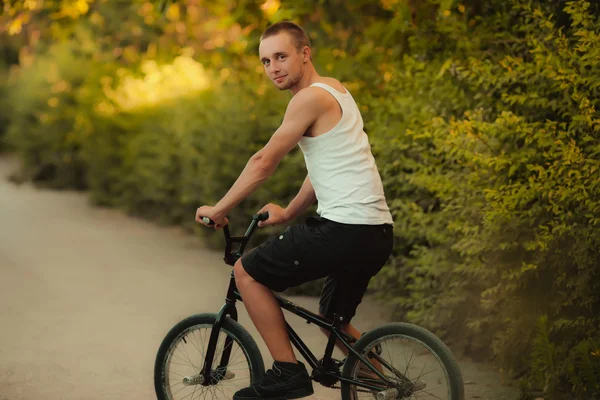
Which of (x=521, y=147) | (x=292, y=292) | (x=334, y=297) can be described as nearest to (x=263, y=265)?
(x=334, y=297)

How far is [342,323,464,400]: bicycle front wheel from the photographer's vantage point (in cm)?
401

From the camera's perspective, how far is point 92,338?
7.07 m

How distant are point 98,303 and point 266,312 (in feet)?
13.7

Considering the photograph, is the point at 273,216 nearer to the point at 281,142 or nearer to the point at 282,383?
the point at 281,142

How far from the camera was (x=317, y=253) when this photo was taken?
13.9ft

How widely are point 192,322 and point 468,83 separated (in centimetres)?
271

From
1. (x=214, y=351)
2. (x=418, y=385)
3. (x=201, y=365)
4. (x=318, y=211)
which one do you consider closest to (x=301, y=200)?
(x=318, y=211)

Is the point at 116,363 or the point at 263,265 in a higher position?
the point at 263,265

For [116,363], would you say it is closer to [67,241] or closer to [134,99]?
[67,241]

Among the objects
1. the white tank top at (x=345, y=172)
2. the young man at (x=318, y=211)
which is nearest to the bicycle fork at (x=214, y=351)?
the young man at (x=318, y=211)

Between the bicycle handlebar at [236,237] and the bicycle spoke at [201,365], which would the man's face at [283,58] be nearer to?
the bicycle handlebar at [236,237]

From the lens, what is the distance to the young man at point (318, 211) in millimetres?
4199

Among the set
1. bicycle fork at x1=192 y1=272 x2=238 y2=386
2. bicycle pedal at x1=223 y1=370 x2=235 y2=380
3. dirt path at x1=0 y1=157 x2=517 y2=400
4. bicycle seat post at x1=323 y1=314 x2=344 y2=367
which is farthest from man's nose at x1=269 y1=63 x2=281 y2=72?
dirt path at x1=0 y1=157 x2=517 y2=400

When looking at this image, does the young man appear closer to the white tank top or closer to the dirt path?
the white tank top
